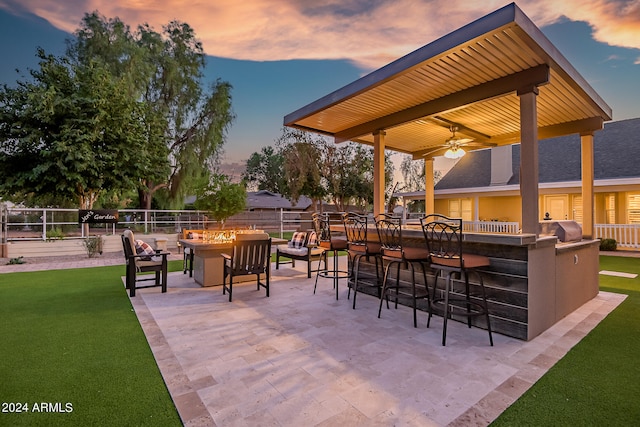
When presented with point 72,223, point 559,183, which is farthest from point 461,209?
point 72,223

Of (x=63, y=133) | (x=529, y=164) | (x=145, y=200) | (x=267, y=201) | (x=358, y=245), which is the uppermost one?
(x=63, y=133)

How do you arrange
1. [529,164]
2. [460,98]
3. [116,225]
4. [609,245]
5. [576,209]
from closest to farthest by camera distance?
[529,164]
[460,98]
[609,245]
[116,225]
[576,209]

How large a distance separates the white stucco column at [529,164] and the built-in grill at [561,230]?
3.60 feet

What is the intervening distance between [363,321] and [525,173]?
8.17 feet

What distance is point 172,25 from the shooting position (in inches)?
627

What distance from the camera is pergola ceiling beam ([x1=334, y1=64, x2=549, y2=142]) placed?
3506 millimetres

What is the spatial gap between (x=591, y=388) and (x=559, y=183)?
37.0 feet

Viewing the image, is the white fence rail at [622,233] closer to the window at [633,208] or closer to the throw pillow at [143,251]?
the window at [633,208]

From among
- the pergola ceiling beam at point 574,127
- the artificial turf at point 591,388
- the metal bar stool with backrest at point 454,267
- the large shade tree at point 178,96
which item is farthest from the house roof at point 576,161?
the large shade tree at point 178,96

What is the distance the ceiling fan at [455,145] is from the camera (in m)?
6.13

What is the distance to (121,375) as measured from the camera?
8.03 ft

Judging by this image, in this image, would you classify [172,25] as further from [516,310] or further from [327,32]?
[516,310]

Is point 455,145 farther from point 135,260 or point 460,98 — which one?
point 135,260

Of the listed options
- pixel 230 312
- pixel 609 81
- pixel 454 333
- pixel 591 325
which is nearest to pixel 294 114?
pixel 230 312
